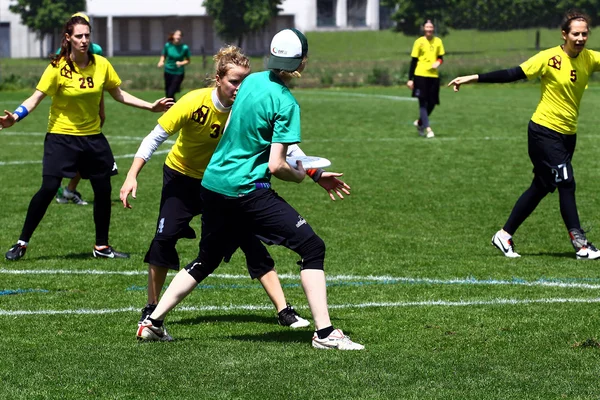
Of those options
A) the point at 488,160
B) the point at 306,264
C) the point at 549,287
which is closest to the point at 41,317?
the point at 306,264

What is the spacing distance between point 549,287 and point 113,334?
11.1 feet

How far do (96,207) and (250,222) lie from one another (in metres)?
3.96

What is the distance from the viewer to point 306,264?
622cm

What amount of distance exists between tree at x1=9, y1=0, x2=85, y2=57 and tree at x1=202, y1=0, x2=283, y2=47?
11.0m

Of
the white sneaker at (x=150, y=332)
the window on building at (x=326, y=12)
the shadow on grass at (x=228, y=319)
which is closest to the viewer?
the white sneaker at (x=150, y=332)

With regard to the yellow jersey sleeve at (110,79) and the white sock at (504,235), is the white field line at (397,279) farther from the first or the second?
the yellow jersey sleeve at (110,79)

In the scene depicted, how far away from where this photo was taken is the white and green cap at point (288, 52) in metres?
5.94

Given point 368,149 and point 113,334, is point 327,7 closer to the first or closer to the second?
→ point 368,149

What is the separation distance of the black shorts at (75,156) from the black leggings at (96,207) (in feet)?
0.30

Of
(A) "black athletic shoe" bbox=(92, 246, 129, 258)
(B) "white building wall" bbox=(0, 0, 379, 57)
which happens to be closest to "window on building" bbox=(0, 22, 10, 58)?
(B) "white building wall" bbox=(0, 0, 379, 57)

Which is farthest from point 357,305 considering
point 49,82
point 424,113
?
point 424,113

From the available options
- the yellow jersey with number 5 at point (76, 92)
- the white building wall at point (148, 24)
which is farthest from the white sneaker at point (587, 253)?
the white building wall at point (148, 24)

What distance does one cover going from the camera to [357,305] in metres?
7.72

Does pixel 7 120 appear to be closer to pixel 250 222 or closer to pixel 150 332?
pixel 150 332
